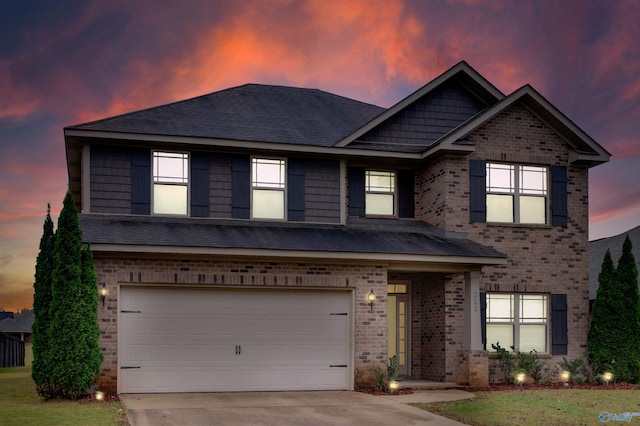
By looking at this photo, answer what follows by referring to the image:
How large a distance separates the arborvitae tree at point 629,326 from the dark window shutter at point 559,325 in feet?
4.35

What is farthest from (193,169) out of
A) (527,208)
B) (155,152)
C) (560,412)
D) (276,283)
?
(560,412)

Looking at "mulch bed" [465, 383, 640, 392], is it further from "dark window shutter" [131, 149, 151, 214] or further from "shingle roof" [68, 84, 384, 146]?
"dark window shutter" [131, 149, 151, 214]

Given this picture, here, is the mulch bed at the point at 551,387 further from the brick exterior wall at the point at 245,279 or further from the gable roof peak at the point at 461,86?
the gable roof peak at the point at 461,86

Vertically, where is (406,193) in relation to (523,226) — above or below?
above

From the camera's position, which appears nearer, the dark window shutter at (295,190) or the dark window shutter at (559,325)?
the dark window shutter at (295,190)

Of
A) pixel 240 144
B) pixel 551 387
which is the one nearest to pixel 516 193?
pixel 551 387

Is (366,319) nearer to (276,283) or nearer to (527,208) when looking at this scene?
(276,283)

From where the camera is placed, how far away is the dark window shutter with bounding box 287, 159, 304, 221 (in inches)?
765

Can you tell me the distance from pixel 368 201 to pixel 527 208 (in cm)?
426

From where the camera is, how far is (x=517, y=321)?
19828 millimetres

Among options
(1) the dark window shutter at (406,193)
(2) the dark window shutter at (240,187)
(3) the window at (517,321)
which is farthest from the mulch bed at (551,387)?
(2) the dark window shutter at (240,187)

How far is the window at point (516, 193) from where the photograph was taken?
799 inches

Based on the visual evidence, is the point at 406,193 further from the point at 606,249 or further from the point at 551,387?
the point at 606,249

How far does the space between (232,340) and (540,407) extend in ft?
21.9
